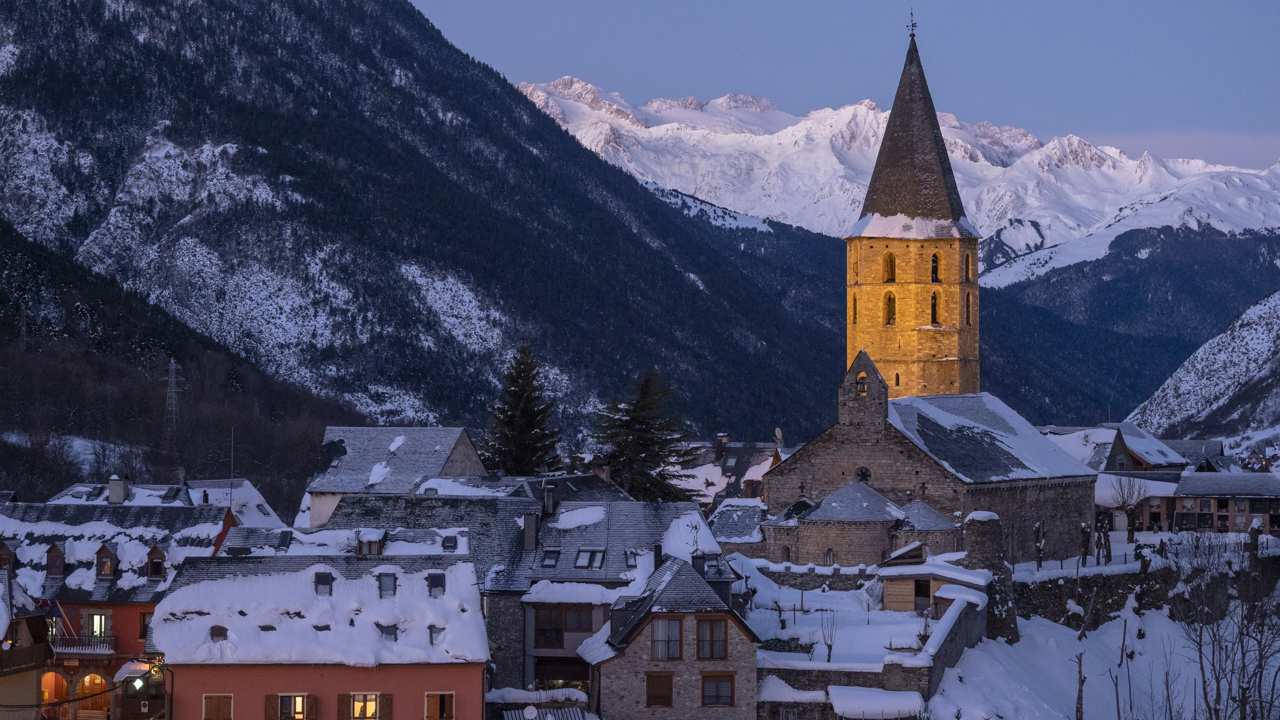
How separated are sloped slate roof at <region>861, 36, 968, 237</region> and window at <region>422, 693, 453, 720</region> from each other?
53.2m

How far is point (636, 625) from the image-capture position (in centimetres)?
6531

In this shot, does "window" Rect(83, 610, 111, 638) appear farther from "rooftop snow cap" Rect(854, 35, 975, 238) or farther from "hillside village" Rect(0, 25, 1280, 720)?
"rooftop snow cap" Rect(854, 35, 975, 238)

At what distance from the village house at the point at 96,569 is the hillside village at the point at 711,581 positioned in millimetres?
131

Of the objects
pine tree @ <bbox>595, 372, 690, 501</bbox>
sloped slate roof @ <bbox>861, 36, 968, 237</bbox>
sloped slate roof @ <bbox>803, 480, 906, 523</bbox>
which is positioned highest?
sloped slate roof @ <bbox>861, 36, 968, 237</bbox>

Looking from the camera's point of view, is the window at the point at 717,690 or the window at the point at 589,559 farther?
the window at the point at 589,559

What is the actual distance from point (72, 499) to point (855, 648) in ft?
122

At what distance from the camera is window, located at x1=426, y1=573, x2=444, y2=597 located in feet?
213

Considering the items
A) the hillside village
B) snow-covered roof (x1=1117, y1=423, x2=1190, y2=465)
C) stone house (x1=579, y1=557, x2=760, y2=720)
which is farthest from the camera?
snow-covered roof (x1=1117, y1=423, x2=1190, y2=465)

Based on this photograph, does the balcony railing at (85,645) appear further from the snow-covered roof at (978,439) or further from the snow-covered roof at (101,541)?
the snow-covered roof at (978,439)

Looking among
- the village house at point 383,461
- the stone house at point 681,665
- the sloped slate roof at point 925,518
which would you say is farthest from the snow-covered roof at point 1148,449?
the stone house at point 681,665

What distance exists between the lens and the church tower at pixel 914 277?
110 m

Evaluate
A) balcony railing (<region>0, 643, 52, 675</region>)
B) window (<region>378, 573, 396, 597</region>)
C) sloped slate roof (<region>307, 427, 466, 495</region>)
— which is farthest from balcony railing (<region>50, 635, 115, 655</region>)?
sloped slate roof (<region>307, 427, 466, 495</region>)

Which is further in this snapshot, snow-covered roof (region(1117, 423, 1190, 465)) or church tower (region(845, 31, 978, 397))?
snow-covered roof (region(1117, 423, 1190, 465))

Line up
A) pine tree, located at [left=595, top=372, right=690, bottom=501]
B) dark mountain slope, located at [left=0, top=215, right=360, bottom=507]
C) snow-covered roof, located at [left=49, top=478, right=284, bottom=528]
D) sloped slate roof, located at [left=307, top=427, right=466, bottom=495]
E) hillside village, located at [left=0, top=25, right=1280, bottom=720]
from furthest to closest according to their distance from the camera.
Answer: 1. dark mountain slope, located at [left=0, top=215, right=360, bottom=507]
2. sloped slate roof, located at [left=307, top=427, right=466, bottom=495]
3. pine tree, located at [left=595, top=372, right=690, bottom=501]
4. snow-covered roof, located at [left=49, top=478, right=284, bottom=528]
5. hillside village, located at [left=0, top=25, right=1280, bottom=720]
